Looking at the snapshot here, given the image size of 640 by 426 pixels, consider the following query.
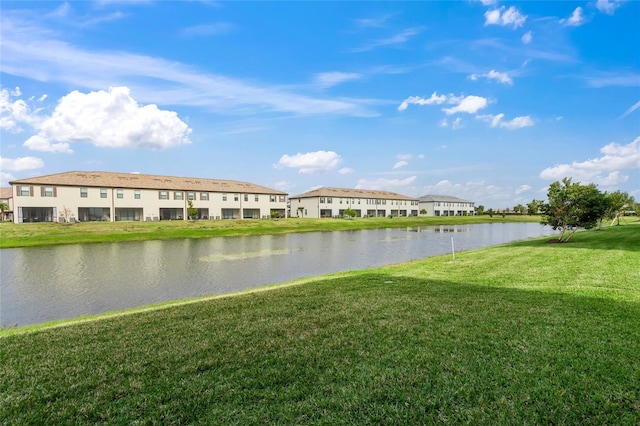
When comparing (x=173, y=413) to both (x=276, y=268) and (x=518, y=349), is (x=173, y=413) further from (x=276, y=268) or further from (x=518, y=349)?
(x=276, y=268)

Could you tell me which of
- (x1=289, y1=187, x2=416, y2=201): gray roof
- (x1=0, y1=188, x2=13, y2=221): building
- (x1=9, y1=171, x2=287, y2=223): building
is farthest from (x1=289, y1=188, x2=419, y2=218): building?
(x1=0, y1=188, x2=13, y2=221): building

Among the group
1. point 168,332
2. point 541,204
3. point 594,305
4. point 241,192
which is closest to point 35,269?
point 168,332

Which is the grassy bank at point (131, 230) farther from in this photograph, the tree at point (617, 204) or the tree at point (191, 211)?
the tree at point (617, 204)

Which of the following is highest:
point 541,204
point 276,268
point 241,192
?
point 241,192

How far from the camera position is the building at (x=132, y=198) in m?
43.3

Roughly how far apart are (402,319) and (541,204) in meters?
20.7

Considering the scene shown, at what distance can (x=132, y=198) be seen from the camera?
49781 mm

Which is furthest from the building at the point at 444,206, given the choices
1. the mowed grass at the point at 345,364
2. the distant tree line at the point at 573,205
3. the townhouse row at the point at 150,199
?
the mowed grass at the point at 345,364

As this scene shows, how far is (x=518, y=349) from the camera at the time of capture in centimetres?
493

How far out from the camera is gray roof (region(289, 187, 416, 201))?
76.6 metres

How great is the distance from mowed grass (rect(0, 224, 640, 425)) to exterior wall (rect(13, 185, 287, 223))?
153 ft

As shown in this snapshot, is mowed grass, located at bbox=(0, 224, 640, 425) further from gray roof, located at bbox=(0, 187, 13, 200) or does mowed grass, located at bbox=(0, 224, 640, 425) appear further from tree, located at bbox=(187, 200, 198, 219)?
gray roof, located at bbox=(0, 187, 13, 200)

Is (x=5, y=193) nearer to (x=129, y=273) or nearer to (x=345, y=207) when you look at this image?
(x=345, y=207)

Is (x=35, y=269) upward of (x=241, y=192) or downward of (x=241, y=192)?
downward
